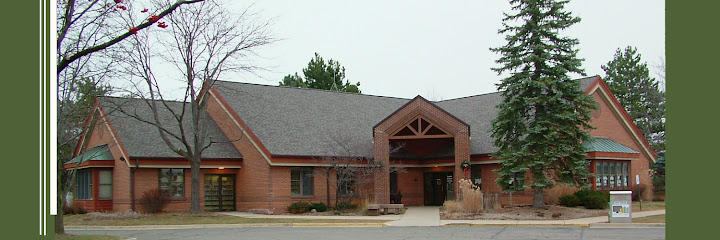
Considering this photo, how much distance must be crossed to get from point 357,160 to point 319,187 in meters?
2.24

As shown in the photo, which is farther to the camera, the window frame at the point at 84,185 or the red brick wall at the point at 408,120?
the window frame at the point at 84,185

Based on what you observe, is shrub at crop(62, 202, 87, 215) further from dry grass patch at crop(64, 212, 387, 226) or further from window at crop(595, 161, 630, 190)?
window at crop(595, 161, 630, 190)

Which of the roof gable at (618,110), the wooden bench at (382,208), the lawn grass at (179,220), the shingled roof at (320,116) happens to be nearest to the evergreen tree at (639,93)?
the roof gable at (618,110)

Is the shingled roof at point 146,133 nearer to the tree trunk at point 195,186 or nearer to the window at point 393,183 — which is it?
the tree trunk at point 195,186

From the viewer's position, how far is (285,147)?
34.2 meters

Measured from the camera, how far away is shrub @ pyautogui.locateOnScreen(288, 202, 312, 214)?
33000 millimetres

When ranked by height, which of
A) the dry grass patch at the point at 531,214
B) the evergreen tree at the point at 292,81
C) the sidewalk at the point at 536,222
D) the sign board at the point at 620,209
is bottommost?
the sidewalk at the point at 536,222

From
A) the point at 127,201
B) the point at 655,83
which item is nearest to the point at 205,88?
the point at 127,201

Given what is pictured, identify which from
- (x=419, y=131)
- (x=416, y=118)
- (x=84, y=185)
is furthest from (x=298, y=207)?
(x=84, y=185)

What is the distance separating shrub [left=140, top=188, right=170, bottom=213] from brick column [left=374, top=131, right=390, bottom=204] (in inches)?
385

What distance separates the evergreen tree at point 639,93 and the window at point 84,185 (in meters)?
40.4

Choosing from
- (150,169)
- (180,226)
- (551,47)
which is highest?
(551,47)

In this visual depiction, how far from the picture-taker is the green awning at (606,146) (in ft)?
112

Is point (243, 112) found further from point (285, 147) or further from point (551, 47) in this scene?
point (551, 47)
